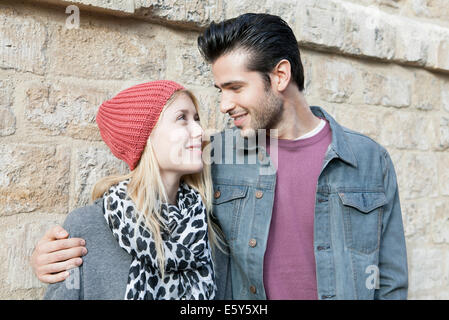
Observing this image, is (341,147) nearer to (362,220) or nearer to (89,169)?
(362,220)

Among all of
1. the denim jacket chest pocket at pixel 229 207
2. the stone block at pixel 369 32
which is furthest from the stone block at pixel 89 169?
the stone block at pixel 369 32

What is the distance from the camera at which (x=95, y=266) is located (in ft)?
6.38

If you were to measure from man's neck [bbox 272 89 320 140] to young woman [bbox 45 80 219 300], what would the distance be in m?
0.48

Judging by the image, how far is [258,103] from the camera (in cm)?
239

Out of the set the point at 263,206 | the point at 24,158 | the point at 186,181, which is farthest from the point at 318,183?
the point at 24,158

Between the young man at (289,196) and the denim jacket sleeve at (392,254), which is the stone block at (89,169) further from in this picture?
the denim jacket sleeve at (392,254)

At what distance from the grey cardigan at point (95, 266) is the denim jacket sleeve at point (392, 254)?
124cm

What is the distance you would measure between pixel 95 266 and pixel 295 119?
1217 millimetres

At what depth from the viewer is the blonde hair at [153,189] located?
2.00m

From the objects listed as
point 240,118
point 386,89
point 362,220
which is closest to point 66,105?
point 240,118

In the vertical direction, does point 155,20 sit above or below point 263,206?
above

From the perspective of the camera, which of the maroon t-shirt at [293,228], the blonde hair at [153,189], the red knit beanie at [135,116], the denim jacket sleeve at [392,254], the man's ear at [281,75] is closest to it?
the blonde hair at [153,189]
